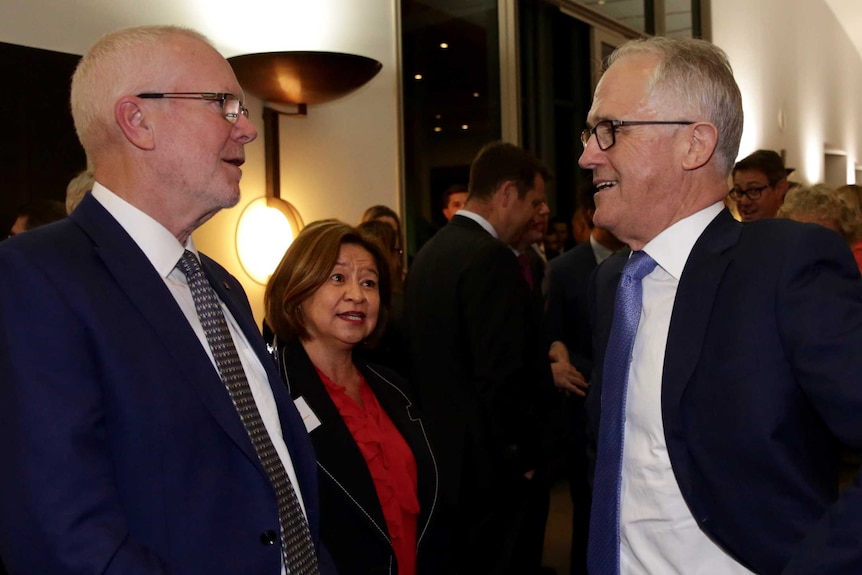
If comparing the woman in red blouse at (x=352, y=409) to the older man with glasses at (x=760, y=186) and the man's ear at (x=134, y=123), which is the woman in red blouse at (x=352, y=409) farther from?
the older man with glasses at (x=760, y=186)

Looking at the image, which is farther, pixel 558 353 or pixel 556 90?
pixel 556 90

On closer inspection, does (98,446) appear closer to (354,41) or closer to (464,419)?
(464,419)

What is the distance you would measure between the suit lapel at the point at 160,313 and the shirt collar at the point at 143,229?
0.03m

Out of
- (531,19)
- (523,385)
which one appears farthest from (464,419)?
(531,19)

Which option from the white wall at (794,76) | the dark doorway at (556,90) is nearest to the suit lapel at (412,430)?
the dark doorway at (556,90)

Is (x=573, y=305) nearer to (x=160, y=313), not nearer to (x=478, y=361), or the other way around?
(x=478, y=361)

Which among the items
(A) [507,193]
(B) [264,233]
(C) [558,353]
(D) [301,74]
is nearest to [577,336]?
(C) [558,353]

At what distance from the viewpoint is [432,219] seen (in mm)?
5504

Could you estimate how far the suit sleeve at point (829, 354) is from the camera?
119 centimetres

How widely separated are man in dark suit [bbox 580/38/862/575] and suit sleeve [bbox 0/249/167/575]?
0.84 m

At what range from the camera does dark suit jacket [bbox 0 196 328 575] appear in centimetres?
117

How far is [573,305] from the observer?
4012 mm

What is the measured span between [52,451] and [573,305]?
10.1 feet

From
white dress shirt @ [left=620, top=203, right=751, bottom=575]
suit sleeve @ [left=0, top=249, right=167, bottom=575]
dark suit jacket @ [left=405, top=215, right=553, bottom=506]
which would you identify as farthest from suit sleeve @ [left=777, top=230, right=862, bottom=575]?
dark suit jacket @ [left=405, top=215, right=553, bottom=506]
